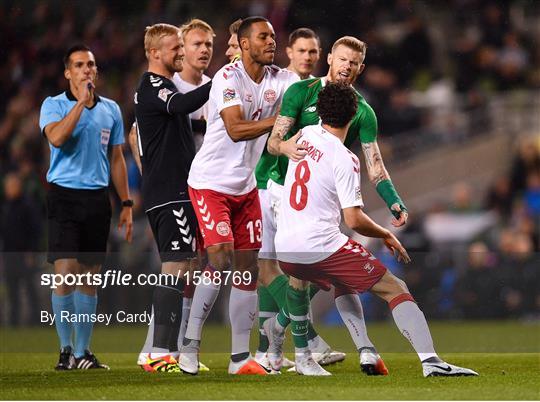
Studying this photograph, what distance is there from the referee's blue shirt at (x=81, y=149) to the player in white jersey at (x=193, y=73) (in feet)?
0.91

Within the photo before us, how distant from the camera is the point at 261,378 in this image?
766cm

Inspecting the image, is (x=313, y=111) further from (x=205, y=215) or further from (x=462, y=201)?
(x=462, y=201)

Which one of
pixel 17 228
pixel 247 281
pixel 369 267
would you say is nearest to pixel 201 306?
pixel 247 281

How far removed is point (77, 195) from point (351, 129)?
1932mm

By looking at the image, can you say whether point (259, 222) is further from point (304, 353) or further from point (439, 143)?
point (439, 143)

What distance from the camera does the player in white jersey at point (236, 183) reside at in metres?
7.84

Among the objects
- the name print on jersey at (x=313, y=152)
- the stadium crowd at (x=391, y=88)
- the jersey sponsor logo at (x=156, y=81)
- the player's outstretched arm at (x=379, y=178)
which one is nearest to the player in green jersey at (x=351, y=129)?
the player's outstretched arm at (x=379, y=178)

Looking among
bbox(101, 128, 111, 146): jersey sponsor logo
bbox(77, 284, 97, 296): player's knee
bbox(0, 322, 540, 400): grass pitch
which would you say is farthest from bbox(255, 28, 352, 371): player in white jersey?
bbox(77, 284, 97, 296): player's knee

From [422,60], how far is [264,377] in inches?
451

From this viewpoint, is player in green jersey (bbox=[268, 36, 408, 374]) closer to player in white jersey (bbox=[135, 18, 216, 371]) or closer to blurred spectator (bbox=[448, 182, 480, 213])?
player in white jersey (bbox=[135, 18, 216, 371])

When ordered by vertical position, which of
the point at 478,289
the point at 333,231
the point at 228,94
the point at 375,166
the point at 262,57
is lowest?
the point at 478,289

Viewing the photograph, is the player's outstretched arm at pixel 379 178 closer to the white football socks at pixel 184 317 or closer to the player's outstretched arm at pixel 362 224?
the player's outstretched arm at pixel 362 224

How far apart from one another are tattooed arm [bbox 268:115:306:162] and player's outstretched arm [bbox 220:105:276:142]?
0.23 feet

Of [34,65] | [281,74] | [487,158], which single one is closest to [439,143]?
[487,158]
